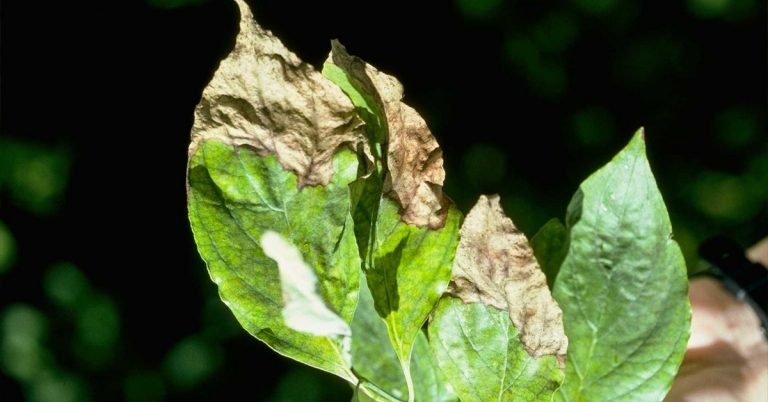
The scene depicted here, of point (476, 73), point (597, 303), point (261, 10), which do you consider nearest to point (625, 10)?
point (476, 73)

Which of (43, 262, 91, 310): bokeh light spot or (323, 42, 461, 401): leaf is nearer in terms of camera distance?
(323, 42, 461, 401): leaf

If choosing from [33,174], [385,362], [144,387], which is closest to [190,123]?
[33,174]

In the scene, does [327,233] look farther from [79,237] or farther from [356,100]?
[79,237]

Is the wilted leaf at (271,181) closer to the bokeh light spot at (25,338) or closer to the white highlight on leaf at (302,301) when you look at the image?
the white highlight on leaf at (302,301)

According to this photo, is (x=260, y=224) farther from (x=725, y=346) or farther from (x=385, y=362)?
(x=725, y=346)

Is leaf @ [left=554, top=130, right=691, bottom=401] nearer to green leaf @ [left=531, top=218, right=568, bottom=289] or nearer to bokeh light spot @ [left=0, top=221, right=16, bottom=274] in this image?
green leaf @ [left=531, top=218, right=568, bottom=289]

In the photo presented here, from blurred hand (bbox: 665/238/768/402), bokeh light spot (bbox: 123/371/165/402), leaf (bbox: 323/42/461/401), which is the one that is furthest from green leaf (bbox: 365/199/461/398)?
bokeh light spot (bbox: 123/371/165/402)

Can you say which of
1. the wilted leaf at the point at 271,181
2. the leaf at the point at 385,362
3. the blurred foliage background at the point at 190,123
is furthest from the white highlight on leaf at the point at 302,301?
the blurred foliage background at the point at 190,123
